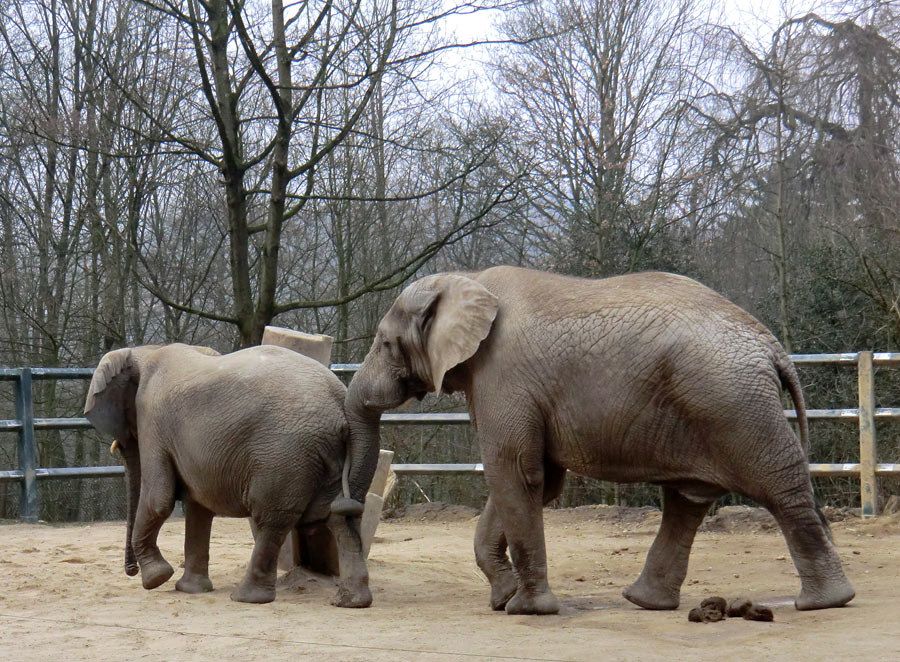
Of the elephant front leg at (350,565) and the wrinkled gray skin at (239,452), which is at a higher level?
the wrinkled gray skin at (239,452)

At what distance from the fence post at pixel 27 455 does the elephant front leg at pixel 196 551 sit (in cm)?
459

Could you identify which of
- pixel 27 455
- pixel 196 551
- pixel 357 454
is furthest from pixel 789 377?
pixel 27 455

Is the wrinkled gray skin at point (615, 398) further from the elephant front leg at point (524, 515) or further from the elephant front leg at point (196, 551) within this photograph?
the elephant front leg at point (196, 551)

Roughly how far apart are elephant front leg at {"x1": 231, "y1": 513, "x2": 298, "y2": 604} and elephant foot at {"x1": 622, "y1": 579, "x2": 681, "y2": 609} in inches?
76.6

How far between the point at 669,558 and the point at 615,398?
111cm

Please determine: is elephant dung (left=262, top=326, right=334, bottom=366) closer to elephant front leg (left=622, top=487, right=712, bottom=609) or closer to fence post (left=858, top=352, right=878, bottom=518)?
elephant front leg (left=622, top=487, right=712, bottom=609)

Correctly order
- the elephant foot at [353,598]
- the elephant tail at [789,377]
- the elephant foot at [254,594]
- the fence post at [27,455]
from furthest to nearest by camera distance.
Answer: the fence post at [27,455] → the elephant foot at [254,594] → the elephant foot at [353,598] → the elephant tail at [789,377]

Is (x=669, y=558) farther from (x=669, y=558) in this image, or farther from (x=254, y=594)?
(x=254, y=594)

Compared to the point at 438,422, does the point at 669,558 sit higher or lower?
lower

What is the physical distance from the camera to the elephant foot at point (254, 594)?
5938mm

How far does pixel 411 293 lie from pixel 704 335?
5.64 feet

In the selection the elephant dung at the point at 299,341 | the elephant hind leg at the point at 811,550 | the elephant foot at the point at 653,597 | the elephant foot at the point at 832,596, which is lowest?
the elephant foot at the point at 653,597

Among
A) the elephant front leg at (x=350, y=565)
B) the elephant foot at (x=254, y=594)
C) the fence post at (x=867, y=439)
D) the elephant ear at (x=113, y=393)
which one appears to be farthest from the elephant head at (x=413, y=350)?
the fence post at (x=867, y=439)

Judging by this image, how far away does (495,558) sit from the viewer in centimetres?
602
